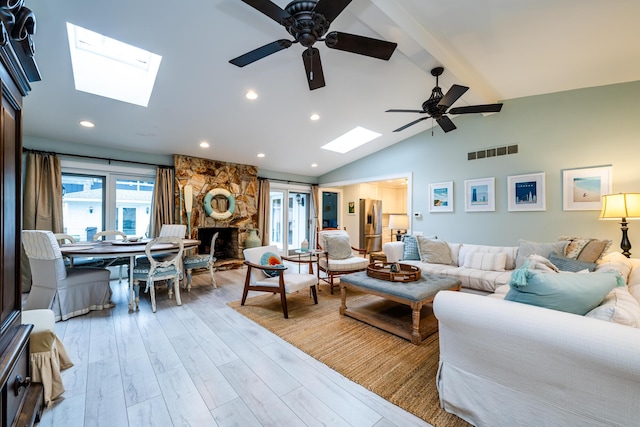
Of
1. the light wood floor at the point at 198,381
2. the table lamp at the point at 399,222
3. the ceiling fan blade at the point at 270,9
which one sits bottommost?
the light wood floor at the point at 198,381

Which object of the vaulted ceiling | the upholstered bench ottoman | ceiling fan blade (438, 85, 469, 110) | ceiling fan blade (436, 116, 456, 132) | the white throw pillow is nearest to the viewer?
the vaulted ceiling

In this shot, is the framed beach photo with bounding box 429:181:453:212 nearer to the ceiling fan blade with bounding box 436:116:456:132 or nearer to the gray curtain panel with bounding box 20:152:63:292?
the ceiling fan blade with bounding box 436:116:456:132

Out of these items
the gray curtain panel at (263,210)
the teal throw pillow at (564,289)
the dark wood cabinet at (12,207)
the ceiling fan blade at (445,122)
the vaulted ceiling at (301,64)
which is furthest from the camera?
the gray curtain panel at (263,210)

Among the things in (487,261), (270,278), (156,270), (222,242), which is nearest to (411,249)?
(487,261)

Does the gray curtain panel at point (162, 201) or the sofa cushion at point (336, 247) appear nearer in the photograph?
the sofa cushion at point (336, 247)

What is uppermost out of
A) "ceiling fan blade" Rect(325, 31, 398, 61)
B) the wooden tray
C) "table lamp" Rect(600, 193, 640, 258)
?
"ceiling fan blade" Rect(325, 31, 398, 61)

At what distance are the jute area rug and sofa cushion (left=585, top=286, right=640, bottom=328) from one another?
36.7 inches

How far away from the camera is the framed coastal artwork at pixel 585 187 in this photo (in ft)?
11.3

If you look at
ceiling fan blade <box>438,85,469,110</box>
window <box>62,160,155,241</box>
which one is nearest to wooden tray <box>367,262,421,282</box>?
ceiling fan blade <box>438,85,469,110</box>

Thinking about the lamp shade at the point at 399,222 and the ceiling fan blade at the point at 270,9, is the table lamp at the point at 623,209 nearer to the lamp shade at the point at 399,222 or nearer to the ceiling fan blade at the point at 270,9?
the lamp shade at the point at 399,222

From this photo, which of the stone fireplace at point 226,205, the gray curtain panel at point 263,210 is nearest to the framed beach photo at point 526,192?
the gray curtain panel at point 263,210

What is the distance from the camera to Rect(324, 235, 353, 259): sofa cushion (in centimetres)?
435

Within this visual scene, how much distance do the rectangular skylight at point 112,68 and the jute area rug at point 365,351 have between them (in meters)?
3.05

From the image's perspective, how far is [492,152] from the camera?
4.38 meters
